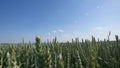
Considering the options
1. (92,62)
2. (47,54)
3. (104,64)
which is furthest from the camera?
(104,64)

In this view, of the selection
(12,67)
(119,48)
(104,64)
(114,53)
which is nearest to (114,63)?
(104,64)

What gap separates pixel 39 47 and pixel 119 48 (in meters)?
23.4

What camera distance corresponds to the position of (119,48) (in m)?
26.1

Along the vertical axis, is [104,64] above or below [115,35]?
below

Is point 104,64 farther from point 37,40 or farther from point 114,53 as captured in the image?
point 37,40

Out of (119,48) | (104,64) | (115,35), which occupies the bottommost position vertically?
(104,64)

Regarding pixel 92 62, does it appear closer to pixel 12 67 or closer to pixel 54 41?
pixel 12 67

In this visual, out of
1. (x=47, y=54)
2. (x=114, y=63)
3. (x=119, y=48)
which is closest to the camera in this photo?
(x=47, y=54)

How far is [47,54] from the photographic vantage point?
4.56 metres

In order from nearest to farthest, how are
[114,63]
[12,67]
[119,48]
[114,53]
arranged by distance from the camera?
1. [12,67]
2. [114,63]
3. [114,53]
4. [119,48]

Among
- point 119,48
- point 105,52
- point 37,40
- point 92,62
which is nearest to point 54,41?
point 105,52

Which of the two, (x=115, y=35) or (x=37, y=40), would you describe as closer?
(x=37, y=40)

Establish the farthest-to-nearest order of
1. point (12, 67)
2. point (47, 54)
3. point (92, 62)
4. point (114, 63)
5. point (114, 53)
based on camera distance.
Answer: point (114, 53) → point (114, 63) → point (92, 62) → point (12, 67) → point (47, 54)

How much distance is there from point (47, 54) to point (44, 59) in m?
0.24
